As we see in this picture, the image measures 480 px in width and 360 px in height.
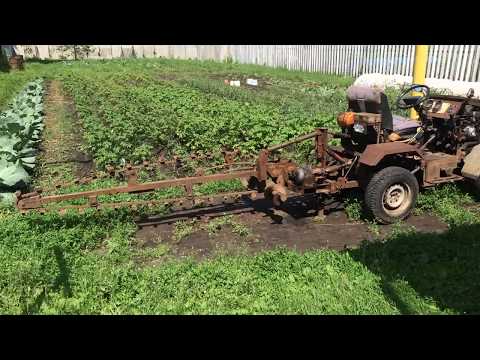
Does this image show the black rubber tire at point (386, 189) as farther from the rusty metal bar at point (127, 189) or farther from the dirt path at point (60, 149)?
the dirt path at point (60, 149)

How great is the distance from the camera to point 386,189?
18.4ft

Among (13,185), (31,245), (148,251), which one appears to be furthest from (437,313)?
(13,185)

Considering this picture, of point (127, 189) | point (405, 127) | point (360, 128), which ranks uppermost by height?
point (360, 128)

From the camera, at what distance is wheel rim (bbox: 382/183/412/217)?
5703mm

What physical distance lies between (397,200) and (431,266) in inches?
57.3

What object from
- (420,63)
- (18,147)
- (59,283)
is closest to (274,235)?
(59,283)

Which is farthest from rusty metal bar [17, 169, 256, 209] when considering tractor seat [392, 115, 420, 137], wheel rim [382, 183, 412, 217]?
tractor seat [392, 115, 420, 137]

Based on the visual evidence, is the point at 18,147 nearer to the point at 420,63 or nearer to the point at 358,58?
the point at 420,63

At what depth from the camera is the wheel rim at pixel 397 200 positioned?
18.7 feet

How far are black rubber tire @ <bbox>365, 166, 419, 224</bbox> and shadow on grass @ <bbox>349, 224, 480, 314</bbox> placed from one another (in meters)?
0.50

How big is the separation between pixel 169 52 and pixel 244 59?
461 inches

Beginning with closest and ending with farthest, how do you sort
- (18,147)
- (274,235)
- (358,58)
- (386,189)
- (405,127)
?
(274,235) → (386,189) → (405,127) → (18,147) → (358,58)

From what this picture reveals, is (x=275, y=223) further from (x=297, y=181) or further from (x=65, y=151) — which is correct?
(x=65, y=151)

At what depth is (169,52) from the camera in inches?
1555
